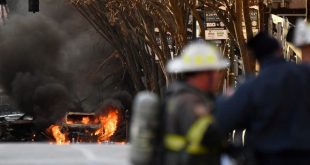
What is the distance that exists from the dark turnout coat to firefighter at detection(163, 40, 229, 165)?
0.36ft

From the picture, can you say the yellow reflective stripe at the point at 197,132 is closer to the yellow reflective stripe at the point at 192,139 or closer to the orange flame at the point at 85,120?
the yellow reflective stripe at the point at 192,139

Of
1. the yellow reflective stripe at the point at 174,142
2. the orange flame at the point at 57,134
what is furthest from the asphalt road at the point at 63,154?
the orange flame at the point at 57,134

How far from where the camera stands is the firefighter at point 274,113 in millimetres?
5649

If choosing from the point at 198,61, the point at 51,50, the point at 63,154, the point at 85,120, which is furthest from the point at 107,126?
the point at 198,61

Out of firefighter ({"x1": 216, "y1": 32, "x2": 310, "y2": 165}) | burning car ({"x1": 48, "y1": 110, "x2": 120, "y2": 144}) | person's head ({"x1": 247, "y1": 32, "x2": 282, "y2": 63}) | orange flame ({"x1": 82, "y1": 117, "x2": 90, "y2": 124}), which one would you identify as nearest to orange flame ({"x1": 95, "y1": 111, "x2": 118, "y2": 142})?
burning car ({"x1": 48, "y1": 110, "x2": 120, "y2": 144})

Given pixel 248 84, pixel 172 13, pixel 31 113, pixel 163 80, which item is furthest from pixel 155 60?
pixel 248 84

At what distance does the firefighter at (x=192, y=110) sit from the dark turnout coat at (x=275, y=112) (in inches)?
4.4

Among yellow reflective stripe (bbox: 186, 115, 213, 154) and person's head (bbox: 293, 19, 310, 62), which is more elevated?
person's head (bbox: 293, 19, 310, 62)

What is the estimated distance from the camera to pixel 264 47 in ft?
19.4

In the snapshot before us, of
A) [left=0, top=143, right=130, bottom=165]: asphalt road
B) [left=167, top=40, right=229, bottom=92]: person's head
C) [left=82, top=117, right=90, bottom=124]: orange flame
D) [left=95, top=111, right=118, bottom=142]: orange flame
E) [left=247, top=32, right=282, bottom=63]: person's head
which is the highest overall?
[left=247, top=32, right=282, bottom=63]: person's head

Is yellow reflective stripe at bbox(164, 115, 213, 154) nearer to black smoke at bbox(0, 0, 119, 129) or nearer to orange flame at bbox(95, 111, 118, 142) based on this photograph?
orange flame at bbox(95, 111, 118, 142)

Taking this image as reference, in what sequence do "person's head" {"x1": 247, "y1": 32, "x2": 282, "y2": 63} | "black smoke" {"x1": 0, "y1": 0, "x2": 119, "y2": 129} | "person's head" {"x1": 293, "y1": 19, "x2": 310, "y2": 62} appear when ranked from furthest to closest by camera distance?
1. "black smoke" {"x1": 0, "y1": 0, "x2": 119, "y2": 129}
2. "person's head" {"x1": 293, "y1": 19, "x2": 310, "y2": 62}
3. "person's head" {"x1": 247, "y1": 32, "x2": 282, "y2": 63}

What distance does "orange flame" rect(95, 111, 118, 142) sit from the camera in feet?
121

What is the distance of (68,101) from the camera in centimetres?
4916
